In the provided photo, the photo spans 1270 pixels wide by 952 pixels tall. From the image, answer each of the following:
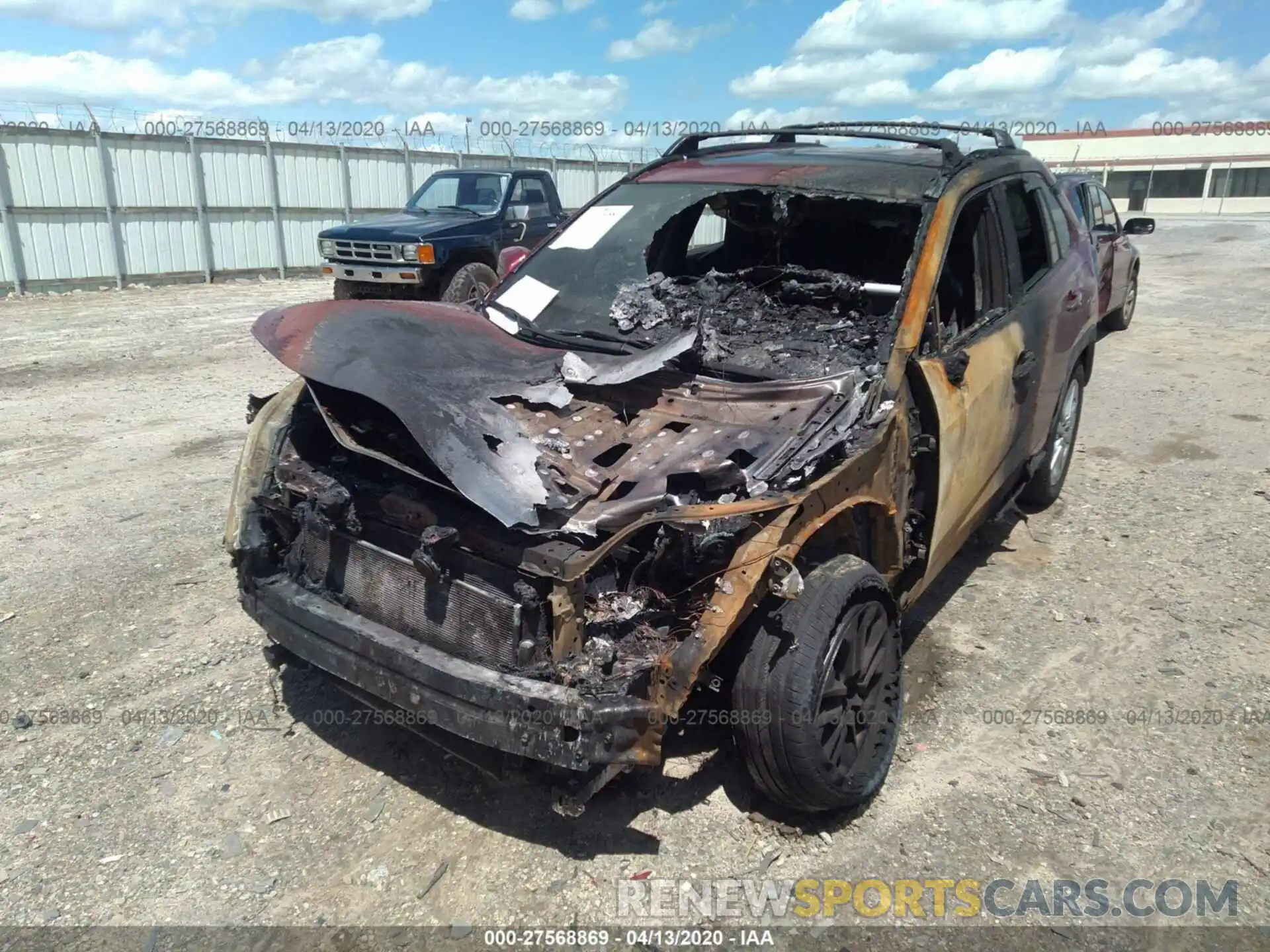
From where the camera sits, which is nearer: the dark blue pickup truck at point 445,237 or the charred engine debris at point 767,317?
the charred engine debris at point 767,317

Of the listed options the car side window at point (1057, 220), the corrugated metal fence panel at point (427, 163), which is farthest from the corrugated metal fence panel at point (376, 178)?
the car side window at point (1057, 220)

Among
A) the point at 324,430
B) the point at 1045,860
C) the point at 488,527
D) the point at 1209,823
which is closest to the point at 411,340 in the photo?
the point at 324,430

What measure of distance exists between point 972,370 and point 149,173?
16.9 m

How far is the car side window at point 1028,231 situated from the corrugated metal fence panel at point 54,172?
15.9 meters

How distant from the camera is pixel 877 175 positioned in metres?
3.77

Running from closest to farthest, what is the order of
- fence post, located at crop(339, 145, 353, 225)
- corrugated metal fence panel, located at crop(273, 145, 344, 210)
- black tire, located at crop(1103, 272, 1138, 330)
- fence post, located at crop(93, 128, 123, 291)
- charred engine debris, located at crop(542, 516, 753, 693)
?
charred engine debris, located at crop(542, 516, 753, 693) < black tire, located at crop(1103, 272, 1138, 330) < fence post, located at crop(93, 128, 123, 291) < corrugated metal fence panel, located at crop(273, 145, 344, 210) < fence post, located at crop(339, 145, 353, 225)

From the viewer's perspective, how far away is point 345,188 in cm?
1902

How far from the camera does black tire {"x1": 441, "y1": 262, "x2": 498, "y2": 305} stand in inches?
410

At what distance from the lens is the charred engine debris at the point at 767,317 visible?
338 cm

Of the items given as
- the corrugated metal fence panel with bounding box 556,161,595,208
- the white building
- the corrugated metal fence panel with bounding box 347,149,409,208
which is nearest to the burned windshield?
the corrugated metal fence panel with bounding box 347,149,409,208

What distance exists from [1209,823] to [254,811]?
307 centimetres

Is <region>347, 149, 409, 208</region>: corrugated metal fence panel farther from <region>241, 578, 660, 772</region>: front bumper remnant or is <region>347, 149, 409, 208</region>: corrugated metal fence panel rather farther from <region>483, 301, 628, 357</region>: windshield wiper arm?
<region>241, 578, 660, 772</region>: front bumper remnant

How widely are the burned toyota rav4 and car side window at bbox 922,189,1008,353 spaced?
0.02 metres

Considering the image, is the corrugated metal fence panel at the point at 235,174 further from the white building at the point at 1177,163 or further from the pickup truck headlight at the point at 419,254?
the white building at the point at 1177,163
